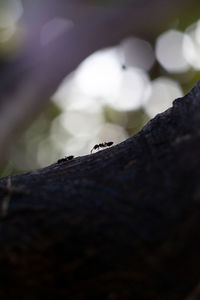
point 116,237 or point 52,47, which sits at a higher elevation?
point 52,47

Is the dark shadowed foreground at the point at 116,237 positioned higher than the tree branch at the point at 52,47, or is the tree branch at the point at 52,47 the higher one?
the tree branch at the point at 52,47

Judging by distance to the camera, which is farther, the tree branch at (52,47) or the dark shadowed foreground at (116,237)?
the tree branch at (52,47)

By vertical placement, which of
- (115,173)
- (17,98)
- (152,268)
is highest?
(17,98)

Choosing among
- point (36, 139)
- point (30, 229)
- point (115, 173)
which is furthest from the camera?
point (36, 139)

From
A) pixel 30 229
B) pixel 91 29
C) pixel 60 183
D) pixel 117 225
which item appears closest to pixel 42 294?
pixel 30 229

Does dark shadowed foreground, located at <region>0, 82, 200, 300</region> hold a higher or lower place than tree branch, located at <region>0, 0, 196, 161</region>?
lower

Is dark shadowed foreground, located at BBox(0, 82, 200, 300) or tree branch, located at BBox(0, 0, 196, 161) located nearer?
dark shadowed foreground, located at BBox(0, 82, 200, 300)

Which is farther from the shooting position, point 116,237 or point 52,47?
point 52,47

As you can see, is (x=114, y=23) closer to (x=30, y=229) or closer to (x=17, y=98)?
(x=17, y=98)
